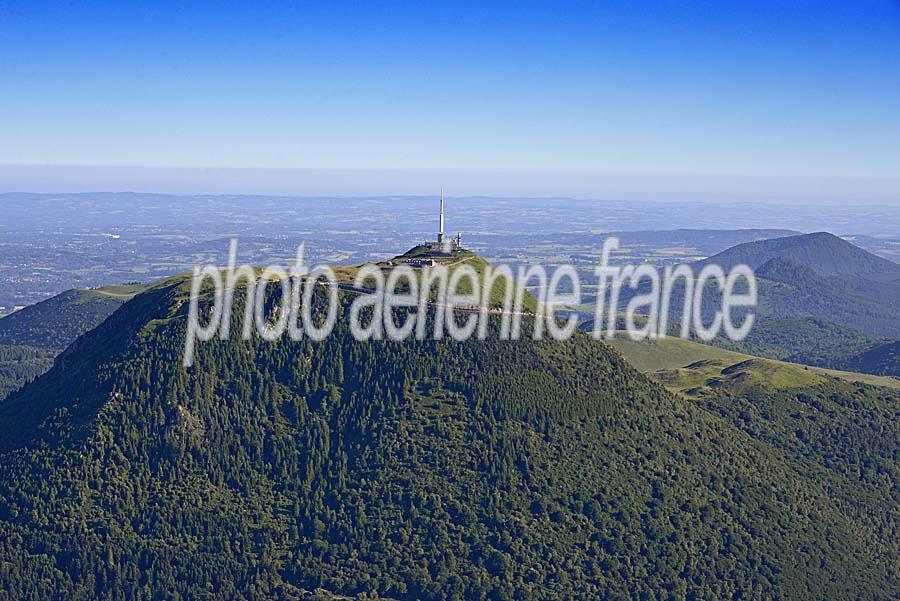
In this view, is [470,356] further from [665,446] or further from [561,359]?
[665,446]

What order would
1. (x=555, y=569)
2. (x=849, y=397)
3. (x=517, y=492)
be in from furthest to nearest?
(x=849, y=397)
(x=517, y=492)
(x=555, y=569)

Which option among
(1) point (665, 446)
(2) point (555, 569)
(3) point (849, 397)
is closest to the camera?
(2) point (555, 569)

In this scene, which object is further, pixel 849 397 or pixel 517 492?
pixel 849 397

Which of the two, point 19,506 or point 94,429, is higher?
point 94,429

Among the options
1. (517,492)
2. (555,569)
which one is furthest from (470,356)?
(555,569)

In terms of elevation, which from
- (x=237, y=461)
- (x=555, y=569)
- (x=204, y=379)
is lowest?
(x=555, y=569)

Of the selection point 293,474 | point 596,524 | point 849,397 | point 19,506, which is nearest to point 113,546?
point 19,506
